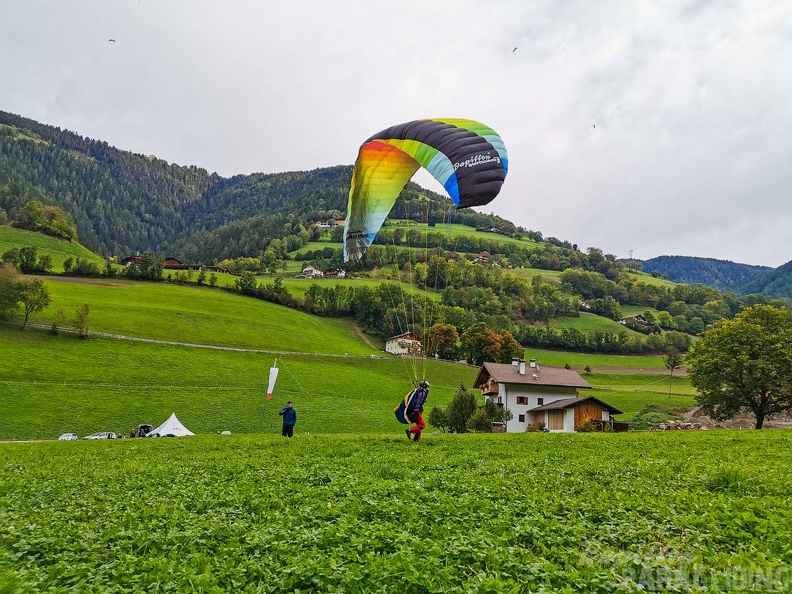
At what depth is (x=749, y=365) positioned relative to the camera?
4044 cm

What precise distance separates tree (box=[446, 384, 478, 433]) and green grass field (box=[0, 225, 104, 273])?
102388 millimetres

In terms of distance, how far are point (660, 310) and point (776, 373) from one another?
146 metres

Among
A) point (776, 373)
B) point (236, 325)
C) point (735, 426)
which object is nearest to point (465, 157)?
point (776, 373)

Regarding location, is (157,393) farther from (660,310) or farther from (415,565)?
(660,310)

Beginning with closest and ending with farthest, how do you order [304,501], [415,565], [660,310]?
[415,565] → [304,501] → [660,310]

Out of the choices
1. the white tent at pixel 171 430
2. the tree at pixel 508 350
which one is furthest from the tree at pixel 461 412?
the tree at pixel 508 350

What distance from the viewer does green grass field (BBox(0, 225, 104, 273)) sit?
4574 inches

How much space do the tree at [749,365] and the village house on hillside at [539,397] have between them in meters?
13.5

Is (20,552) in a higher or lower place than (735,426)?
higher

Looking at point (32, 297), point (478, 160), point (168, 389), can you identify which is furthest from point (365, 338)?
point (478, 160)

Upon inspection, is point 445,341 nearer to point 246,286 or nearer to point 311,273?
point 246,286

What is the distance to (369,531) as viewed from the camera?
232 inches

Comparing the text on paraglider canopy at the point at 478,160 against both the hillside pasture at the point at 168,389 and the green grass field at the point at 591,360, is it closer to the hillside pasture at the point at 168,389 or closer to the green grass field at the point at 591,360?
the hillside pasture at the point at 168,389

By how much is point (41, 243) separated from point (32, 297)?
74999 mm
